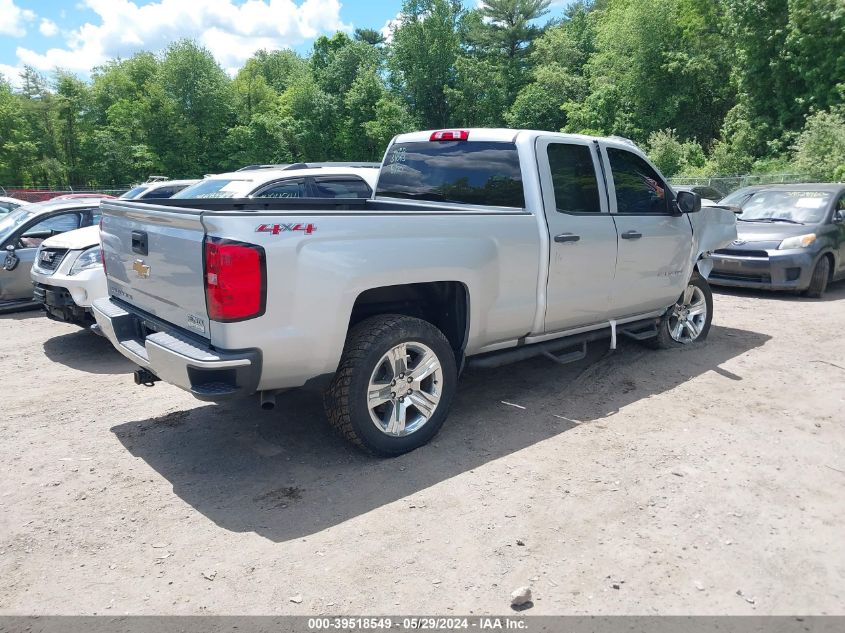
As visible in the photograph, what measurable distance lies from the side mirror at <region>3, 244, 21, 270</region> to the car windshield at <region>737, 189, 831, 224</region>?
1086 cm

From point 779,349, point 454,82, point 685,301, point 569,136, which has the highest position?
point 454,82

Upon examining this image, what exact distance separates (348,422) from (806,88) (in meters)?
36.2

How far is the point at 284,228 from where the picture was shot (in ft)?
11.6

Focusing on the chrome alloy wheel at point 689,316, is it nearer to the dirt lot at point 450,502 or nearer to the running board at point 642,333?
the running board at point 642,333

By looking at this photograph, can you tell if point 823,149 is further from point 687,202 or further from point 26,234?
point 26,234

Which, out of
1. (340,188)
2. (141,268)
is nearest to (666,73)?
(340,188)

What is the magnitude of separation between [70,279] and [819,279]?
10068mm

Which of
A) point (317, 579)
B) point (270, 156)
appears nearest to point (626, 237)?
point (317, 579)

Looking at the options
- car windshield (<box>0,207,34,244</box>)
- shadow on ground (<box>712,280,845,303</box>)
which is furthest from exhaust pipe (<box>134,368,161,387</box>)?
shadow on ground (<box>712,280,845,303</box>)

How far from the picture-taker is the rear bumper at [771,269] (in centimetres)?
959

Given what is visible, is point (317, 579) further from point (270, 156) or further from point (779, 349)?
point (270, 156)

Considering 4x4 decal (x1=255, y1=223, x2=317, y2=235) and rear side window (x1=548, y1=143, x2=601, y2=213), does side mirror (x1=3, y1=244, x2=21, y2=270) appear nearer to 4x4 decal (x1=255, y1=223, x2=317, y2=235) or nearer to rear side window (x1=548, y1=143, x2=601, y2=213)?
4x4 decal (x1=255, y1=223, x2=317, y2=235)

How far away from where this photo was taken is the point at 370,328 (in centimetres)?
410

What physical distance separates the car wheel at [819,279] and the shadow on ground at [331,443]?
185 inches
